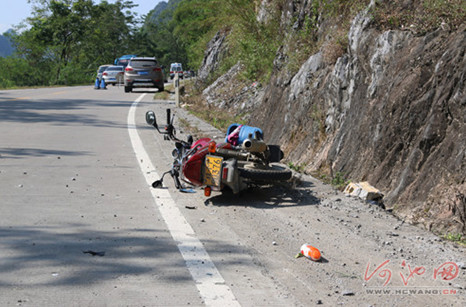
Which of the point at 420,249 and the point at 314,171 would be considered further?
the point at 314,171

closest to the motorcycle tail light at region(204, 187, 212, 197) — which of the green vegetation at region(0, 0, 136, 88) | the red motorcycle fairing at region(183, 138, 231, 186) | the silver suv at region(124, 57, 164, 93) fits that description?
the red motorcycle fairing at region(183, 138, 231, 186)

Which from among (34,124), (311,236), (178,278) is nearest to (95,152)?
(34,124)

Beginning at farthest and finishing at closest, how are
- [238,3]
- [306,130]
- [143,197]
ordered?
[238,3]
[306,130]
[143,197]

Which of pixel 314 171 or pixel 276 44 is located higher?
pixel 276 44

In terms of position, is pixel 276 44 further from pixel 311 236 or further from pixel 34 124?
pixel 311 236

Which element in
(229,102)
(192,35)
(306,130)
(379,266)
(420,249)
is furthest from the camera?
(192,35)

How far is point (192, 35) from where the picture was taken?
54094 millimetres

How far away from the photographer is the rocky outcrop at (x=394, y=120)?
6453 millimetres

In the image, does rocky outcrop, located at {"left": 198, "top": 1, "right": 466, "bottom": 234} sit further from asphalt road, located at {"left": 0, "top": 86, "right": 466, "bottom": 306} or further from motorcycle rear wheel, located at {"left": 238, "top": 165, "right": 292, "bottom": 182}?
motorcycle rear wheel, located at {"left": 238, "top": 165, "right": 292, "bottom": 182}

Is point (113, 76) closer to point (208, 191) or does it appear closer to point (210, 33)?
point (210, 33)

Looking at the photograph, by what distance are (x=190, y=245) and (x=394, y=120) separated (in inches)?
136

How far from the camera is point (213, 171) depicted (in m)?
7.14

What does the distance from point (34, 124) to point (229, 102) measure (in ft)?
22.9

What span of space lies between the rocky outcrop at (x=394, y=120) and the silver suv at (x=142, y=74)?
24.1 meters
